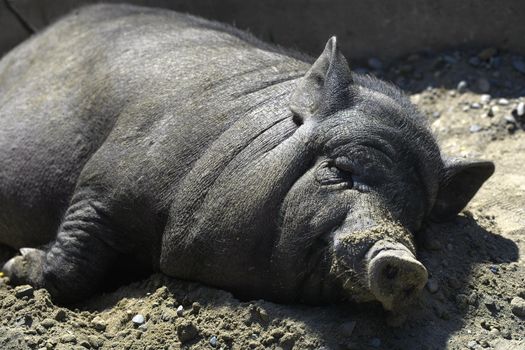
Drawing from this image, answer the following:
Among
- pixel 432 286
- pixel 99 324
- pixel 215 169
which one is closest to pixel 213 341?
pixel 99 324

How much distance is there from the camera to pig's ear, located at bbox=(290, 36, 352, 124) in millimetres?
4281

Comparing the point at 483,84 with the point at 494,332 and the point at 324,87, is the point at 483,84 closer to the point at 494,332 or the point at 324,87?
the point at 324,87

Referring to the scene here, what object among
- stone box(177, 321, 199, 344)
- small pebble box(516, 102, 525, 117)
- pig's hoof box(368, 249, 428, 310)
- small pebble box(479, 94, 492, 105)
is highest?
small pebble box(479, 94, 492, 105)

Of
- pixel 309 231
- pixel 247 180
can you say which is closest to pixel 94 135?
pixel 247 180

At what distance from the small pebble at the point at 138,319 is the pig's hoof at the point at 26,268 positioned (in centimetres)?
74

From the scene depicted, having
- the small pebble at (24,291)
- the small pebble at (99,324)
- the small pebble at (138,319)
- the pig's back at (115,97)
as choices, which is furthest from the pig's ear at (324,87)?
the small pebble at (24,291)

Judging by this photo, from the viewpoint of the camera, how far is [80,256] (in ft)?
15.9

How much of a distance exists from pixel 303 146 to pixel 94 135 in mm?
1341

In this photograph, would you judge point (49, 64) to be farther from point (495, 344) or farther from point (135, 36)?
point (495, 344)

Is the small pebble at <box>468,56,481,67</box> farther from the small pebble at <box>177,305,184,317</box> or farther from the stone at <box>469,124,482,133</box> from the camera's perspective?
the small pebble at <box>177,305,184,317</box>

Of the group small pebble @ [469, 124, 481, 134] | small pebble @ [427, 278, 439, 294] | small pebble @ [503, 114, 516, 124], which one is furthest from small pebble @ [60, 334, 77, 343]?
small pebble @ [503, 114, 516, 124]

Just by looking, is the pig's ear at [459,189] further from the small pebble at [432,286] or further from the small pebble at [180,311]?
the small pebble at [180,311]

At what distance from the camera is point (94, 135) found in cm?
506

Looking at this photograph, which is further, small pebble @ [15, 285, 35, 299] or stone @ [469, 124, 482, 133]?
stone @ [469, 124, 482, 133]
